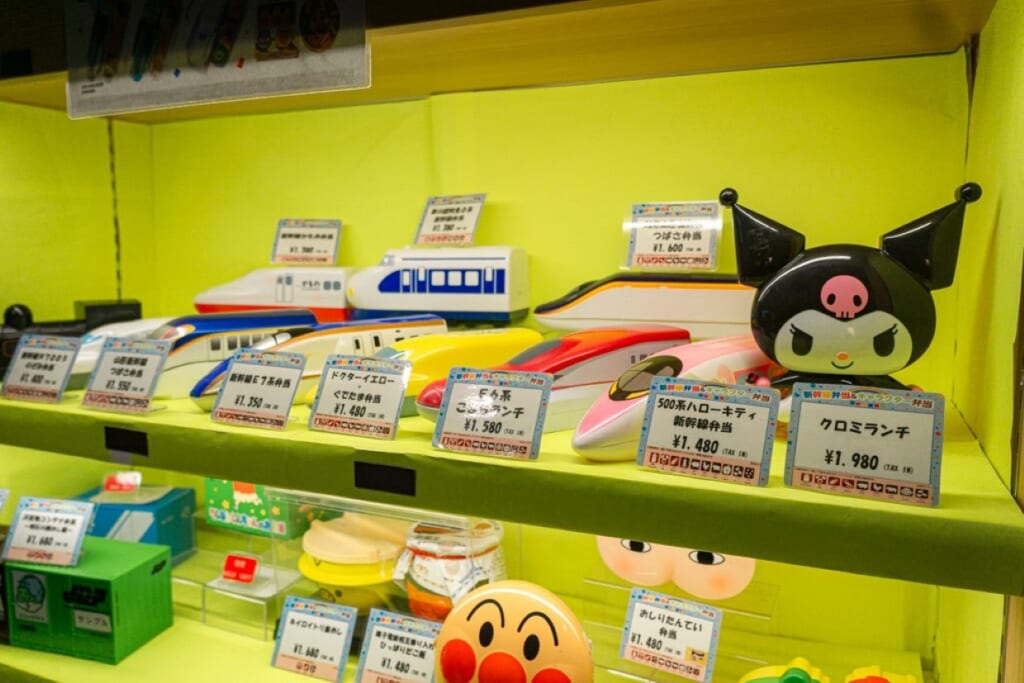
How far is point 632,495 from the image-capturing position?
2.44 ft

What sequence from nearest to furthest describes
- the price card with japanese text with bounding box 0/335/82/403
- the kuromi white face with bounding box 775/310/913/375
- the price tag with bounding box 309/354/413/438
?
1. the kuromi white face with bounding box 775/310/913/375
2. the price tag with bounding box 309/354/413/438
3. the price card with japanese text with bounding box 0/335/82/403

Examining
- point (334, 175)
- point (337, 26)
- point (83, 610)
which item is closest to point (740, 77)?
point (337, 26)

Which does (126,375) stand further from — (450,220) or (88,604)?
(450,220)

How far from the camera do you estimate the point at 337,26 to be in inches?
38.3

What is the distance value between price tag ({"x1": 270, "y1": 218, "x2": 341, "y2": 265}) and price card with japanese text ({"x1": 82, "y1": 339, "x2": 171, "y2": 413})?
464 mm

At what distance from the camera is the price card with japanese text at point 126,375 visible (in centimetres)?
108

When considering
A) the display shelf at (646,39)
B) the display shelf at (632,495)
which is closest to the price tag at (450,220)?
the display shelf at (646,39)

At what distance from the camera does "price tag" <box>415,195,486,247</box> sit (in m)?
1.35

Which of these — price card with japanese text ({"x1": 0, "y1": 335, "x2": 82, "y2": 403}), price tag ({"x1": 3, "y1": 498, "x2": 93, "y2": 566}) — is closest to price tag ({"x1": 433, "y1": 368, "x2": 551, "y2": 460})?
price card with japanese text ({"x1": 0, "y1": 335, "x2": 82, "y2": 403})

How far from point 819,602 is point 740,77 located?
0.79 meters

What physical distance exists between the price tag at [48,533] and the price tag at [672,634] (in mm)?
936

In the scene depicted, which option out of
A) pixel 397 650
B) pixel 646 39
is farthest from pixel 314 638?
pixel 646 39

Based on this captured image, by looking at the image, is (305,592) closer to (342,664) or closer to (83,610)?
(342,664)

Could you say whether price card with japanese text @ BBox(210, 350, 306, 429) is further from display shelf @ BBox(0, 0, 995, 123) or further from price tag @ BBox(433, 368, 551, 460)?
display shelf @ BBox(0, 0, 995, 123)
